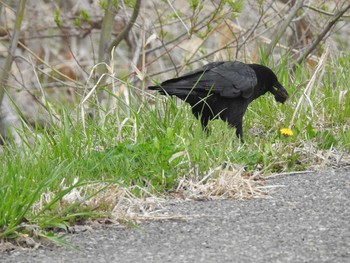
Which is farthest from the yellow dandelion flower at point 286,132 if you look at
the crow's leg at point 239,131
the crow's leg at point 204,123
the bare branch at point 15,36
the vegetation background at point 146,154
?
the bare branch at point 15,36

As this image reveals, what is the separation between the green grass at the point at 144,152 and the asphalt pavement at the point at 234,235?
0.19 meters

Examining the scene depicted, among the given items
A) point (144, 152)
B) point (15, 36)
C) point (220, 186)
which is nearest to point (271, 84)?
point (144, 152)

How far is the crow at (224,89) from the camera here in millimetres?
6434

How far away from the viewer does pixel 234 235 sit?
4141 mm

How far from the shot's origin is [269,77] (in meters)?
6.95

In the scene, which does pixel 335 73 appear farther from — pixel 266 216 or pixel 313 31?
pixel 266 216

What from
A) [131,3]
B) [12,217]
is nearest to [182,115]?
[131,3]

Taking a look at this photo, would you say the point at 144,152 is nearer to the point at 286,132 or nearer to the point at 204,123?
the point at 286,132

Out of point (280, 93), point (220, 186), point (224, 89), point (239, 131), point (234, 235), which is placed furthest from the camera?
point (280, 93)

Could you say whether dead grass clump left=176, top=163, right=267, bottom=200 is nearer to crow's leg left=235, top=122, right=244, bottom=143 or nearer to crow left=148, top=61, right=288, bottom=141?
crow's leg left=235, top=122, right=244, bottom=143

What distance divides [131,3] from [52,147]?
2474mm

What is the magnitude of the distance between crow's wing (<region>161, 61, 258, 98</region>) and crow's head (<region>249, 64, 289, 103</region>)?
7 cm

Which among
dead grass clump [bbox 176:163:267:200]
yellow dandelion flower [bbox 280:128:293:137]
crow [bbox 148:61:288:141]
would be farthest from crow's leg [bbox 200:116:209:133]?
dead grass clump [bbox 176:163:267:200]

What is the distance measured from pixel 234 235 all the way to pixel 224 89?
2713 millimetres
